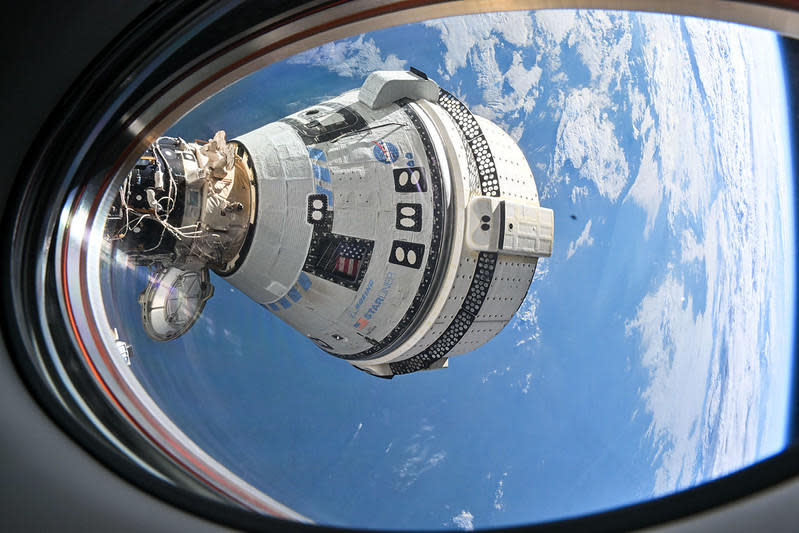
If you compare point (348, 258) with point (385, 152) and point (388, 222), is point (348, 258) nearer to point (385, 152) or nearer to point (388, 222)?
point (388, 222)

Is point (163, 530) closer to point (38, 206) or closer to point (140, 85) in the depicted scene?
point (38, 206)

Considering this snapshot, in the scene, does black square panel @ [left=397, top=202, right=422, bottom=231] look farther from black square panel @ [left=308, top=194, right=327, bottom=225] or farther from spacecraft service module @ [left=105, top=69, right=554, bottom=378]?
black square panel @ [left=308, top=194, right=327, bottom=225]

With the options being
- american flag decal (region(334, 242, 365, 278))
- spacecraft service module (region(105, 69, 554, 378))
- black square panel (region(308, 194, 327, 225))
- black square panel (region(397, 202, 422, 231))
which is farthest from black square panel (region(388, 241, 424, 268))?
black square panel (region(308, 194, 327, 225))

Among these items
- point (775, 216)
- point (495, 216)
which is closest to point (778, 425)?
point (775, 216)

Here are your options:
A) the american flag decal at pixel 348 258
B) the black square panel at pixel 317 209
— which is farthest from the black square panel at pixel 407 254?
the black square panel at pixel 317 209

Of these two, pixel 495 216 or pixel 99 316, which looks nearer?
pixel 99 316

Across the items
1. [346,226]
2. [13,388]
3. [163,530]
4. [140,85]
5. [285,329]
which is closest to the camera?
[163,530]

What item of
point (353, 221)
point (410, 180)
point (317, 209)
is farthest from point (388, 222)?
point (317, 209)
